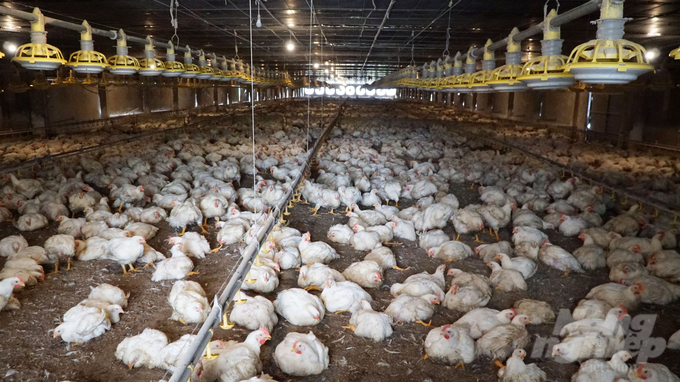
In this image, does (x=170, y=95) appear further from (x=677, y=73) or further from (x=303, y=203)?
(x=677, y=73)

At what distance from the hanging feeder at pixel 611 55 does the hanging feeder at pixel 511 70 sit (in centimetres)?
233

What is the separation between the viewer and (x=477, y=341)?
14.7 feet

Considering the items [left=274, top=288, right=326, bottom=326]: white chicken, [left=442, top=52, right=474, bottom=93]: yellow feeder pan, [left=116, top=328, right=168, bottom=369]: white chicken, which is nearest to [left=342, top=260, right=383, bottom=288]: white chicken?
[left=274, top=288, right=326, bottom=326]: white chicken

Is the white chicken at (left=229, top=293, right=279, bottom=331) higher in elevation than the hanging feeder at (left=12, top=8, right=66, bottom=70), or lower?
lower

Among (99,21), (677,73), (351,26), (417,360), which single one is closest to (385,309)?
(417,360)

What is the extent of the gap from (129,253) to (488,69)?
599cm

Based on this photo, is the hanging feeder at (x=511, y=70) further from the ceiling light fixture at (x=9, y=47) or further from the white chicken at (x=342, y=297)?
the ceiling light fixture at (x=9, y=47)

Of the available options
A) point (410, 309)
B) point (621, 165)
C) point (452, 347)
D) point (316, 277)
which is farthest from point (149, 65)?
point (621, 165)

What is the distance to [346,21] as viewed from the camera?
13.9 metres

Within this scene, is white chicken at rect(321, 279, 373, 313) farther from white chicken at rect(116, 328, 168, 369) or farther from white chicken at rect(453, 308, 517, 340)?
white chicken at rect(116, 328, 168, 369)

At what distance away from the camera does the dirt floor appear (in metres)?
4.25

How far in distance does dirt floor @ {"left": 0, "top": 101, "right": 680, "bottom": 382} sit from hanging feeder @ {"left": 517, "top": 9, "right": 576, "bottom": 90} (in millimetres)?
2654

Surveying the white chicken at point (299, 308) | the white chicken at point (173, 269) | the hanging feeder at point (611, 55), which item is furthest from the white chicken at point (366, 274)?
the hanging feeder at point (611, 55)

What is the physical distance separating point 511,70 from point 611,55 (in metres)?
2.65
